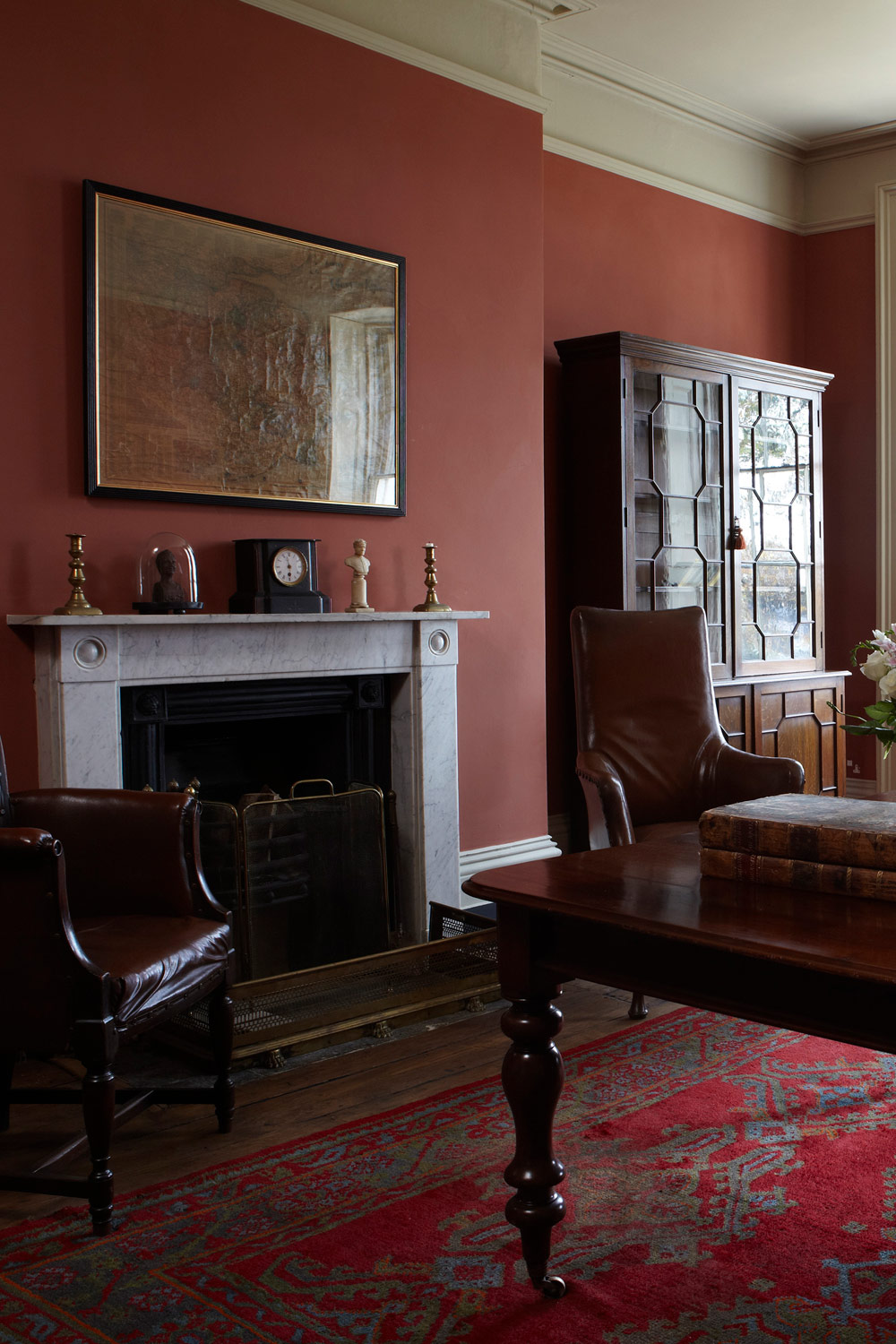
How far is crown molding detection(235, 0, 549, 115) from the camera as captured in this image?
358 centimetres

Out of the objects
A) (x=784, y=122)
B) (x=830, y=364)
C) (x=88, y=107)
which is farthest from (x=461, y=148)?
(x=830, y=364)

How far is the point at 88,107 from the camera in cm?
315

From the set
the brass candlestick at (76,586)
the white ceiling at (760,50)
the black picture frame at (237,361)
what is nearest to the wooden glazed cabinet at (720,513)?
the black picture frame at (237,361)

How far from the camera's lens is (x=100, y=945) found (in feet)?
7.57

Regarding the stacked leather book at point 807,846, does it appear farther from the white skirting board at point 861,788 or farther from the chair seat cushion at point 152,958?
the white skirting board at point 861,788

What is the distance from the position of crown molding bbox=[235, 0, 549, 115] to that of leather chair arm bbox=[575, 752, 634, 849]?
7.76 ft

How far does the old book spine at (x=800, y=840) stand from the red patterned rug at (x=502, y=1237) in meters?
0.68

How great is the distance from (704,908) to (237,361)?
239cm

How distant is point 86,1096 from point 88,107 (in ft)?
8.19

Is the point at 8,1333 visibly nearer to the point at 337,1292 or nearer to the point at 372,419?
the point at 337,1292

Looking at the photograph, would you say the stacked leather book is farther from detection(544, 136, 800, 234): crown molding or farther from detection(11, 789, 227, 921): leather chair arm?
detection(544, 136, 800, 234): crown molding

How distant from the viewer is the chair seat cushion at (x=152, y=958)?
2.18m

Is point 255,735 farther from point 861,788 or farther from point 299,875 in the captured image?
point 861,788

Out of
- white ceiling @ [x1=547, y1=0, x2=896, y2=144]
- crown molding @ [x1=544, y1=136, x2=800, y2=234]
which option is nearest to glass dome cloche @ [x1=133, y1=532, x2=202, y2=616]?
white ceiling @ [x1=547, y1=0, x2=896, y2=144]
